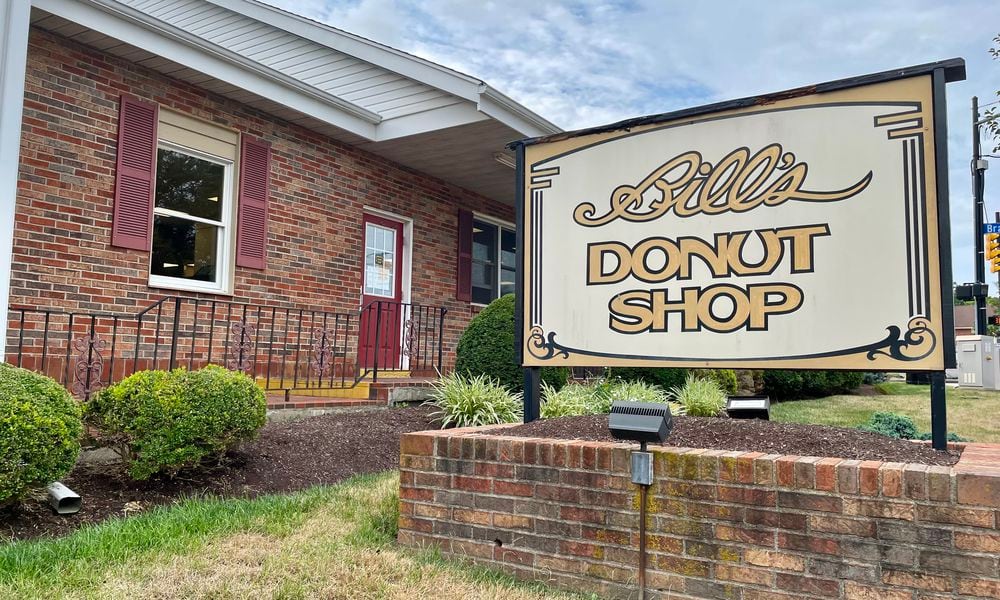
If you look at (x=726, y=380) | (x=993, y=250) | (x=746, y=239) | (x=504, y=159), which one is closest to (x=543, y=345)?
(x=746, y=239)

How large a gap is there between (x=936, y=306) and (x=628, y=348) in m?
1.36

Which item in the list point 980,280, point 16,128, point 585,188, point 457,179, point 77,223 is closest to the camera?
point 585,188

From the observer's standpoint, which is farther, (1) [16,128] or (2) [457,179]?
(2) [457,179]

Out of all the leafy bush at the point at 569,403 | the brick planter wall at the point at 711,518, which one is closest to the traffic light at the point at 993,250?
the leafy bush at the point at 569,403

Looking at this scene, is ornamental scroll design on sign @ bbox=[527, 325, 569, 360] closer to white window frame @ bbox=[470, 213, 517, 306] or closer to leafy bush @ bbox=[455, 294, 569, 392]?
leafy bush @ bbox=[455, 294, 569, 392]

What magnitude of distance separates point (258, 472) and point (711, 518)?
3.31 meters

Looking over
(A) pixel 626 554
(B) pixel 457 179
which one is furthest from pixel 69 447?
(B) pixel 457 179

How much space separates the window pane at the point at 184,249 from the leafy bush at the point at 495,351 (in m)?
2.96

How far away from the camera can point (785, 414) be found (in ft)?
30.7

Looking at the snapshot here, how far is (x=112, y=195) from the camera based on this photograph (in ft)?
22.6

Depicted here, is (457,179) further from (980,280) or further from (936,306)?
(980,280)

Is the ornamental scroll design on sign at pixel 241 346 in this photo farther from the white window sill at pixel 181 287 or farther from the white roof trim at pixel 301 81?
the white roof trim at pixel 301 81

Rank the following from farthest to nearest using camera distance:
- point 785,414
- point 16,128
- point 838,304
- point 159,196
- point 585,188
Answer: point 785,414
point 159,196
point 16,128
point 585,188
point 838,304

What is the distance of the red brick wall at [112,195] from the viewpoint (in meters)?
6.39
